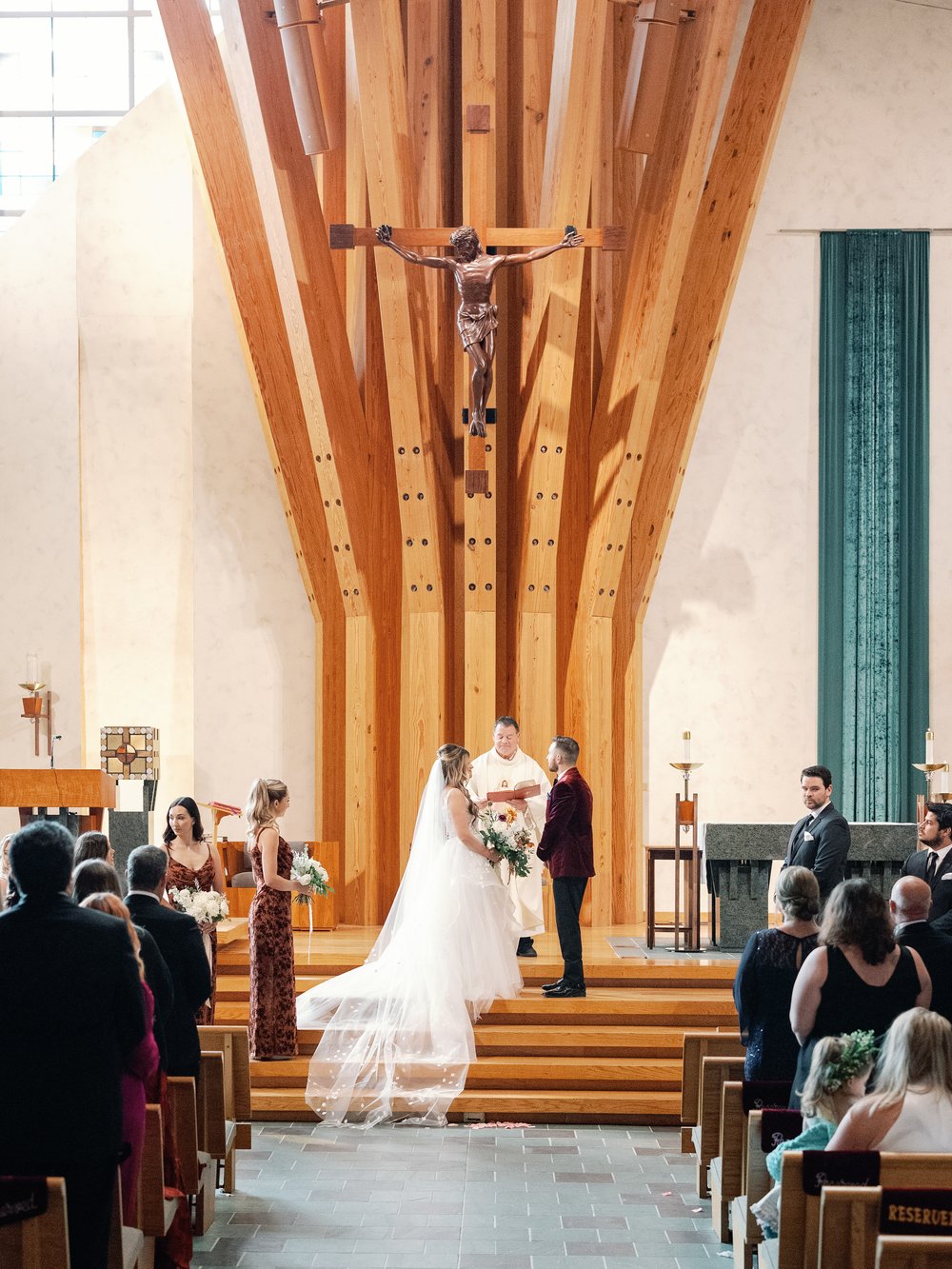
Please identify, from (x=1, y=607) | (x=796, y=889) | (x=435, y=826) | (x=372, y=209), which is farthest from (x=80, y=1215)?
(x=1, y=607)

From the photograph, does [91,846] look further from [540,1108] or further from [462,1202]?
[540,1108]

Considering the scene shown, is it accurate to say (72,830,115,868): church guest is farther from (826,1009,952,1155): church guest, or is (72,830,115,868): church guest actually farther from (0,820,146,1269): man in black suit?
(826,1009,952,1155): church guest

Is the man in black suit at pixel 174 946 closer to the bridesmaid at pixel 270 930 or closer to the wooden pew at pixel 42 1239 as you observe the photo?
the wooden pew at pixel 42 1239

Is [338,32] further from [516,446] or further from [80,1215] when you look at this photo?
[80,1215]

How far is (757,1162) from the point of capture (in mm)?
4195

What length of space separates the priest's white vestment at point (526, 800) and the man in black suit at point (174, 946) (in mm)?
4061

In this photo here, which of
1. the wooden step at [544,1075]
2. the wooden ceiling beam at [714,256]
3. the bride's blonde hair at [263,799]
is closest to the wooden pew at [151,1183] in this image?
the bride's blonde hair at [263,799]

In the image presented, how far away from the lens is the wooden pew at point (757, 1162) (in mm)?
4094

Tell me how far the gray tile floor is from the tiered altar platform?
0.15 m

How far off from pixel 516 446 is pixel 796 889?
20.9ft

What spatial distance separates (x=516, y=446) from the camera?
1049cm

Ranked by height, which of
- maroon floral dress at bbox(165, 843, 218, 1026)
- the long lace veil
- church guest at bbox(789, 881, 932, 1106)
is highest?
church guest at bbox(789, 881, 932, 1106)

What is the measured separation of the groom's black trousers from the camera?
7637mm

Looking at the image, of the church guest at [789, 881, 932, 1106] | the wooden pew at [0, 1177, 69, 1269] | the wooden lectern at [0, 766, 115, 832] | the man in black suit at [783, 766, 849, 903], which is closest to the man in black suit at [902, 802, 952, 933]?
the man in black suit at [783, 766, 849, 903]
